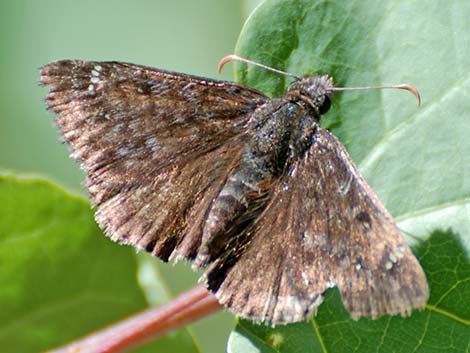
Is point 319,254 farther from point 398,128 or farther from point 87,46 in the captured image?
point 87,46

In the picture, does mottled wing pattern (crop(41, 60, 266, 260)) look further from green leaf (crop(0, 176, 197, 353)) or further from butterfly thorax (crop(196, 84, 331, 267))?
green leaf (crop(0, 176, 197, 353))

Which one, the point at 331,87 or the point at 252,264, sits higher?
the point at 331,87

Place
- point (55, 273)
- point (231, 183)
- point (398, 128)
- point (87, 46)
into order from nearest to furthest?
point (398, 128), point (231, 183), point (55, 273), point (87, 46)

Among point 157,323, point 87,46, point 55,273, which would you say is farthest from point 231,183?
point 87,46

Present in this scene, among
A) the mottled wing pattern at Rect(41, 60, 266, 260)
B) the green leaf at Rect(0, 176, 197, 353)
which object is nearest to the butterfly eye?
the mottled wing pattern at Rect(41, 60, 266, 260)

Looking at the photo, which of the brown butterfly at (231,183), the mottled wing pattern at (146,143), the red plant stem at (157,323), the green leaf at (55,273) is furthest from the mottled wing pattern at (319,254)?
the green leaf at (55,273)

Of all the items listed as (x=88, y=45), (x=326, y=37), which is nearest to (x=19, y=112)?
(x=88, y=45)

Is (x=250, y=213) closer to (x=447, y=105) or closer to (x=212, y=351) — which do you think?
(x=447, y=105)

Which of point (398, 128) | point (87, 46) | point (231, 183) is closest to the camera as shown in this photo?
point (398, 128)
